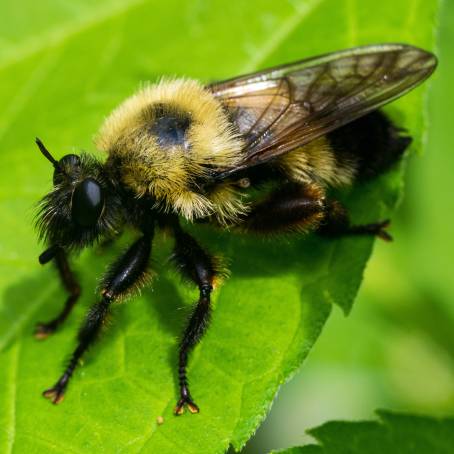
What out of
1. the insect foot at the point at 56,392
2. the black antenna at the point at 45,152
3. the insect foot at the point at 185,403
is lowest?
the insect foot at the point at 56,392

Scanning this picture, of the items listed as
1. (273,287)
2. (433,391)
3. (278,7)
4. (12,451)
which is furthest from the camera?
(433,391)

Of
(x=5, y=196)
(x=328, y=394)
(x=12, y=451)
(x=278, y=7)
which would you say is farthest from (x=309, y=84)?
(x=328, y=394)

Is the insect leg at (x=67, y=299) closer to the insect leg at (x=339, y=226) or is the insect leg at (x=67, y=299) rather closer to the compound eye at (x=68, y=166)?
the compound eye at (x=68, y=166)

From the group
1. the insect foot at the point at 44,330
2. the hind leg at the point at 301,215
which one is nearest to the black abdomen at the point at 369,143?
the hind leg at the point at 301,215

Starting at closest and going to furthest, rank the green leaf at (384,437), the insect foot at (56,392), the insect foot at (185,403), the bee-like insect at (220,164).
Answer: the green leaf at (384,437), the insect foot at (185,403), the insect foot at (56,392), the bee-like insect at (220,164)

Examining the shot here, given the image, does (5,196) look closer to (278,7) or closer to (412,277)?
(278,7)

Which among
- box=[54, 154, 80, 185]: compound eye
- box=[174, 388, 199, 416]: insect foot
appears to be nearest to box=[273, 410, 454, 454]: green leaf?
box=[174, 388, 199, 416]: insect foot
